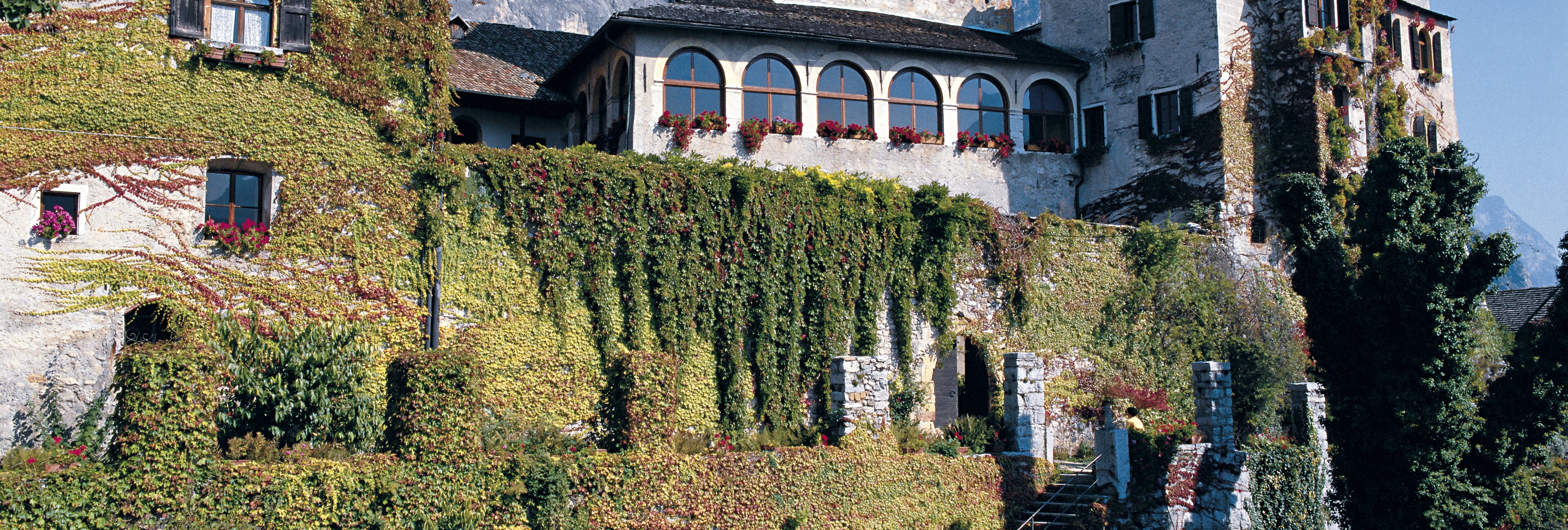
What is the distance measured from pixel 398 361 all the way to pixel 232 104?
512 centimetres

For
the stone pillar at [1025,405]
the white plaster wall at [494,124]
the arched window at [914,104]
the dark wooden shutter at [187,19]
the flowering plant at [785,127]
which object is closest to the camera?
the dark wooden shutter at [187,19]

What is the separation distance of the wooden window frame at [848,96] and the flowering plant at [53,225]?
14.3 meters

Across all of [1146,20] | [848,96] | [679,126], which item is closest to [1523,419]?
[1146,20]

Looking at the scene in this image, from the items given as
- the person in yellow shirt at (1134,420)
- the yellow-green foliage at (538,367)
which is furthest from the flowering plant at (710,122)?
the person in yellow shirt at (1134,420)

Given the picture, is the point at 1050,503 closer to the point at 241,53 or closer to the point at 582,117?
the point at 582,117

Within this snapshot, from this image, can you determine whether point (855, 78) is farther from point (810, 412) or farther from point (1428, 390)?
point (1428, 390)

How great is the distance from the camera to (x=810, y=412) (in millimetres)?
19609

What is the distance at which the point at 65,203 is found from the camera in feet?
50.8

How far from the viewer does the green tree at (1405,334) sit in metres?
17.7

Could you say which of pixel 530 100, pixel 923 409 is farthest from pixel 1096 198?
pixel 530 100

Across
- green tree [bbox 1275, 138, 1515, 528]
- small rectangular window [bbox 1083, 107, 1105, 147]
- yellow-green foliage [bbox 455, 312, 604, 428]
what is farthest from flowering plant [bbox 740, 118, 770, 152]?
green tree [bbox 1275, 138, 1515, 528]

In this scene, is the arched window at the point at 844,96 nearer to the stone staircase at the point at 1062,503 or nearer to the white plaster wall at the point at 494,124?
the white plaster wall at the point at 494,124

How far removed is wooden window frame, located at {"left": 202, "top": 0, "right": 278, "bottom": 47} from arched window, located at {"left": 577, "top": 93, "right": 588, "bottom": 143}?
9.51 metres

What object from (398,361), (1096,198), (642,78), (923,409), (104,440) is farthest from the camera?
(1096,198)
